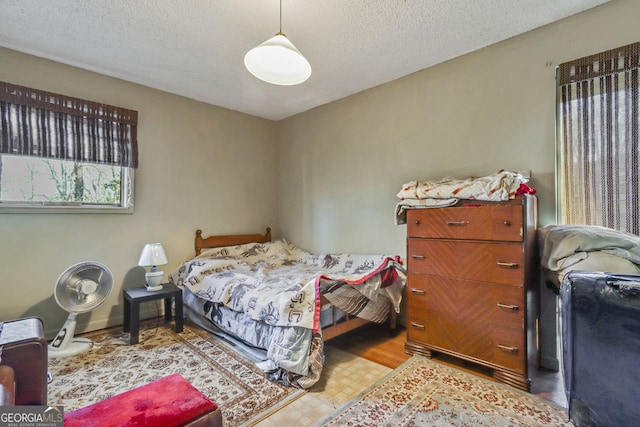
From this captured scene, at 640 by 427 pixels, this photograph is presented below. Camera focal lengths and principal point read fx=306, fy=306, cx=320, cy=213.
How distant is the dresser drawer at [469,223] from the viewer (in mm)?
1955

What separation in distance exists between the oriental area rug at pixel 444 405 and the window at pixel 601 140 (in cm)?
128

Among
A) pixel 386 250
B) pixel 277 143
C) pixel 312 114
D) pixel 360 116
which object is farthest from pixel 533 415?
pixel 277 143

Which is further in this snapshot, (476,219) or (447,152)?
(447,152)

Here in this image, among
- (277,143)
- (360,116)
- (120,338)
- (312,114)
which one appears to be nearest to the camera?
(120,338)

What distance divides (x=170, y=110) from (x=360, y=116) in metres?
2.17

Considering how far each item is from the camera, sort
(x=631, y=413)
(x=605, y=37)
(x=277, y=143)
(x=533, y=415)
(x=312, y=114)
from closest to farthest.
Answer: (x=631, y=413), (x=533, y=415), (x=605, y=37), (x=312, y=114), (x=277, y=143)

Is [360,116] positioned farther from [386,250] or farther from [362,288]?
[362,288]

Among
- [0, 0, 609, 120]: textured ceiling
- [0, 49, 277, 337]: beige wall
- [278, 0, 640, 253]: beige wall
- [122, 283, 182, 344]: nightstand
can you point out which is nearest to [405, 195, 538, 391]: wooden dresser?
[278, 0, 640, 253]: beige wall

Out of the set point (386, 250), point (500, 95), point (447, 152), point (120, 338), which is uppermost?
point (500, 95)

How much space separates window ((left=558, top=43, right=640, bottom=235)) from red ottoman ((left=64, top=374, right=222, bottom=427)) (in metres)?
2.55

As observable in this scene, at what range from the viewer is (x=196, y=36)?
7.88ft

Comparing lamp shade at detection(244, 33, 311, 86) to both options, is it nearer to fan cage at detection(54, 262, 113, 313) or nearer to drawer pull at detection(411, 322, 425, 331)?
drawer pull at detection(411, 322, 425, 331)

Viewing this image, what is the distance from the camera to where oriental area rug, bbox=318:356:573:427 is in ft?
5.30

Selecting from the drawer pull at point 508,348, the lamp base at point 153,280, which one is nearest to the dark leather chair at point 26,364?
the lamp base at point 153,280
